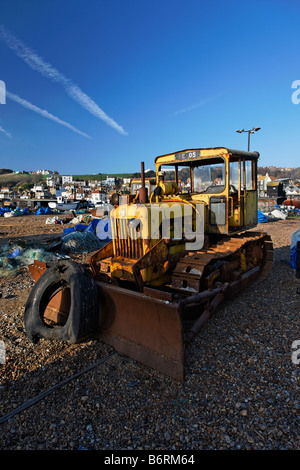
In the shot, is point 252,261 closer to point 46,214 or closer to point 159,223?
point 159,223

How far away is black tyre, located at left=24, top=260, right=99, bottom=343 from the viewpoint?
13.0 feet

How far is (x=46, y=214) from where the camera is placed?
30.8 metres

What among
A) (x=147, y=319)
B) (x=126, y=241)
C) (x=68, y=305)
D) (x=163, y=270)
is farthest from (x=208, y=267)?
(x=68, y=305)

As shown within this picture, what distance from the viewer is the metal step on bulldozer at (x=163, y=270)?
12.7 ft

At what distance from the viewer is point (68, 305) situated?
468cm

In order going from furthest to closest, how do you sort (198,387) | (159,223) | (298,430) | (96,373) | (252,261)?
(252,261)
(159,223)
(96,373)
(198,387)
(298,430)

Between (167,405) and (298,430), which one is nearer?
(298,430)

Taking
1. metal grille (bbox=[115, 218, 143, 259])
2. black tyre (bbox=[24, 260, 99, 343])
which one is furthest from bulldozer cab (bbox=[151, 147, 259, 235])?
black tyre (bbox=[24, 260, 99, 343])

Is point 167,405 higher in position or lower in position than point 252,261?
lower

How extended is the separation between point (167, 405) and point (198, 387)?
458 millimetres

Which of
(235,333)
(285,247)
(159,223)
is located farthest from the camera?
(285,247)

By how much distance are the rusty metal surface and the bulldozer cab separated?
2.67 meters
